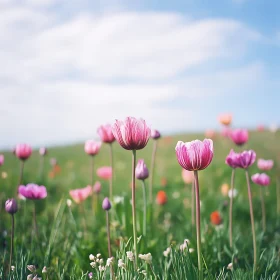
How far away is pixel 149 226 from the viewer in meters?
3.10

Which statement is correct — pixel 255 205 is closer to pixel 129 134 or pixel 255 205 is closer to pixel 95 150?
pixel 95 150

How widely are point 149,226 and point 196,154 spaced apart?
1.43 meters

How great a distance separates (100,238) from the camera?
119 inches

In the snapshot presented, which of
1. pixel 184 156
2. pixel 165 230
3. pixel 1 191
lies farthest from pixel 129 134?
pixel 1 191

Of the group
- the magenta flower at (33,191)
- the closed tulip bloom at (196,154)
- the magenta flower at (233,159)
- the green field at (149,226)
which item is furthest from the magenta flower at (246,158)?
the magenta flower at (33,191)

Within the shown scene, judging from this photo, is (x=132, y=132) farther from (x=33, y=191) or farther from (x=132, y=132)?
(x=33, y=191)

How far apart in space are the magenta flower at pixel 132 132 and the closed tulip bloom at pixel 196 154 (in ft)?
0.81

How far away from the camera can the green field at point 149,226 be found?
242 cm

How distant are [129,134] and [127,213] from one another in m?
1.24

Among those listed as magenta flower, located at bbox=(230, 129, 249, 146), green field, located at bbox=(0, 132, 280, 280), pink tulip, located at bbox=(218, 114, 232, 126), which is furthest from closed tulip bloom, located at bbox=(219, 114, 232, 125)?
magenta flower, located at bbox=(230, 129, 249, 146)

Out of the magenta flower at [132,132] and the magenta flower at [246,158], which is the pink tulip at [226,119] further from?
the magenta flower at [132,132]

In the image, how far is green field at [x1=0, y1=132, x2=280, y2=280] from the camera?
2.42 meters

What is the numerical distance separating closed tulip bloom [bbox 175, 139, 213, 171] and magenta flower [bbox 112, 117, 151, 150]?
248mm

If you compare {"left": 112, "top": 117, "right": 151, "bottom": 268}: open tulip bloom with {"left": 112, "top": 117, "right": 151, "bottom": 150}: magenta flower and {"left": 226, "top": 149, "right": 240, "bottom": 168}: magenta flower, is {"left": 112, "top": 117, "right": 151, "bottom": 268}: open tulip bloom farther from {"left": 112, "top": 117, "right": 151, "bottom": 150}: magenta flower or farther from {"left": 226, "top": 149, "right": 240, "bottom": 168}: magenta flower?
{"left": 226, "top": 149, "right": 240, "bottom": 168}: magenta flower
